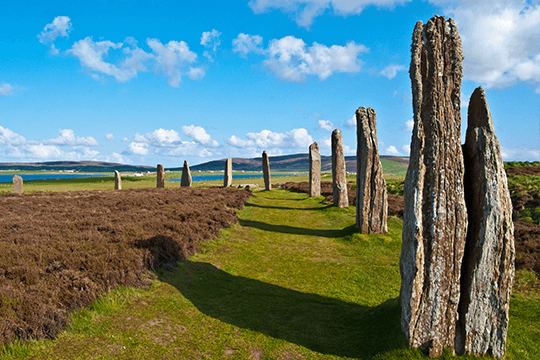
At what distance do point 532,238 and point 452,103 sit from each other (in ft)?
27.3

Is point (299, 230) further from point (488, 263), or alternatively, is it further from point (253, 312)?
point (488, 263)

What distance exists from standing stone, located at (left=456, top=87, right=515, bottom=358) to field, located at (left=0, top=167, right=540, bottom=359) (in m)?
0.55

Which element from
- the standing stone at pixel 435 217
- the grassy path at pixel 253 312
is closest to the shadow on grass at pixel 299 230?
the grassy path at pixel 253 312

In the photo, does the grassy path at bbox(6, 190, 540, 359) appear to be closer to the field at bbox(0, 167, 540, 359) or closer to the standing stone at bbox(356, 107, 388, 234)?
the field at bbox(0, 167, 540, 359)

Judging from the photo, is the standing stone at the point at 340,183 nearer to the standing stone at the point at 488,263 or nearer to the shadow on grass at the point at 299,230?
the shadow on grass at the point at 299,230

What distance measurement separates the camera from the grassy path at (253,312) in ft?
17.6

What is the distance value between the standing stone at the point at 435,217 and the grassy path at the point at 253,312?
1.81 feet

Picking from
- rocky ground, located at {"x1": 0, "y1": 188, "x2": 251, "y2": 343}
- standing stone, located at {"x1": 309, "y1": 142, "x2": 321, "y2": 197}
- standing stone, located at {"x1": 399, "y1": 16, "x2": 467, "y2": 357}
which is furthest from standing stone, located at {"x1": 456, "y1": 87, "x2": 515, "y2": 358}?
standing stone, located at {"x1": 309, "y1": 142, "x2": 321, "y2": 197}

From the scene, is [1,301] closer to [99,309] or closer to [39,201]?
[99,309]

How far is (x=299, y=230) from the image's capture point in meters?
15.0

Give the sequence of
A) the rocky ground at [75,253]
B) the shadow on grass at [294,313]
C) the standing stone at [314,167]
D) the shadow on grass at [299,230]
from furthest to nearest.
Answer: the standing stone at [314,167], the shadow on grass at [299,230], the shadow on grass at [294,313], the rocky ground at [75,253]

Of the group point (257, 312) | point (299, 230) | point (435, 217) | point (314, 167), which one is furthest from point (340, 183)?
point (435, 217)

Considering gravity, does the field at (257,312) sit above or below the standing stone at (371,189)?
below

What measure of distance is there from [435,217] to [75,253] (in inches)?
336
